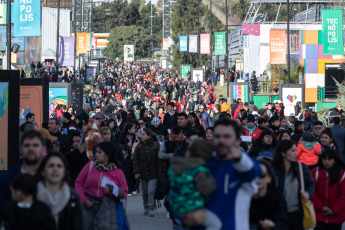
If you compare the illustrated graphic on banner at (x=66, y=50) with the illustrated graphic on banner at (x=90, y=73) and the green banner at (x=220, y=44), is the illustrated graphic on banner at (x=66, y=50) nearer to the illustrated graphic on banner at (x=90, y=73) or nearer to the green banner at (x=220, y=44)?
the green banner at (x=220, y=44)

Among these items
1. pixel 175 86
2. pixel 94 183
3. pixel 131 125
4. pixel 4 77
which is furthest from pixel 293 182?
pixel 175 86

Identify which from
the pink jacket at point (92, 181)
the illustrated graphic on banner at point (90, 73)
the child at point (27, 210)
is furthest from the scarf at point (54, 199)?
the illustrated graphic on banner at point (90, 73)

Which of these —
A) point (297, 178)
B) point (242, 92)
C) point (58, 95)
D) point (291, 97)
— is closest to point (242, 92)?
point (242, 92)

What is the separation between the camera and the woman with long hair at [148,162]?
13547 mm

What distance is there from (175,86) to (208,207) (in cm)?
4523

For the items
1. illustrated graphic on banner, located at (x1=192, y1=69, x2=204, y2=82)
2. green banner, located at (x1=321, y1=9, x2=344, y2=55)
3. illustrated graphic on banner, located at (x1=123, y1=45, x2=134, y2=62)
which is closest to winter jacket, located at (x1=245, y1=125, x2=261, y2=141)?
green banner, located at (x1=321, y1=9, x2=344, y2=55)

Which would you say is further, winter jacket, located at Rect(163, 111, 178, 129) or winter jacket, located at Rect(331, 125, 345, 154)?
winter jacket, located at Rect(163, 111, 178, 129)

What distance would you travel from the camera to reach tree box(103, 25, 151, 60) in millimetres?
142625

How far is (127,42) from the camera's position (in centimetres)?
14262

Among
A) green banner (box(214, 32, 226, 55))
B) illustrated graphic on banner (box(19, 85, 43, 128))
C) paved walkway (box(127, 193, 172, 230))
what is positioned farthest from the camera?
green banner (box(214, 32, 226, 55))

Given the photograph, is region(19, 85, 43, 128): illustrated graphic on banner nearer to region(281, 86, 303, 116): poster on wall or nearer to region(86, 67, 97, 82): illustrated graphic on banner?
region(281, 86, 303, 116): poster on wall

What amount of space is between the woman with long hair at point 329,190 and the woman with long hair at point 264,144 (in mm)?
1692

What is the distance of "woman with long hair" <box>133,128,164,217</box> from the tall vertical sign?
49.5 ft

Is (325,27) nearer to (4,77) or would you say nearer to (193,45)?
(4,77)
